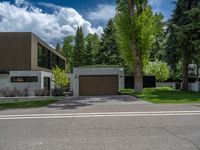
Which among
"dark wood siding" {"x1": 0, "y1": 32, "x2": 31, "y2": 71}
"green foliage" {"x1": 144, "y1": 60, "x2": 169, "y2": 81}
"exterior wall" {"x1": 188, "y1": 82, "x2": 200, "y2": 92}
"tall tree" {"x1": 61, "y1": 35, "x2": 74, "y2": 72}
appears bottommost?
"exterior wall" {"x1": 188, "y1": 82, "x2": 200, "y2": 92}

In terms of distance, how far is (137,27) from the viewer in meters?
26.1

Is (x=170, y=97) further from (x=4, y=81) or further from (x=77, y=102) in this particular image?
(x=4, y=81)

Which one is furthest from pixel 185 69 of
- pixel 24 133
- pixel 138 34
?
pixel 24 133

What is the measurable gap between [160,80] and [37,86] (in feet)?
60.5

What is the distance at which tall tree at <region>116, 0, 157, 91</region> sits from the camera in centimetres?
2612

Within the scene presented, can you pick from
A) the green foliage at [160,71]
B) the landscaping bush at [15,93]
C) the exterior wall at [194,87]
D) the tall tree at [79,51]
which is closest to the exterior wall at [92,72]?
the landscaping bush at [15,93]

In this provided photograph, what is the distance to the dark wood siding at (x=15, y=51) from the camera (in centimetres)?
3077

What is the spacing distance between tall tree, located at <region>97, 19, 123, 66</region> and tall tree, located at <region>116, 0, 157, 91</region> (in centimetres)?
A: 2018

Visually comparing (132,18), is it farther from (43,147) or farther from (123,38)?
(43,147)

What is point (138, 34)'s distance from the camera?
2641cm

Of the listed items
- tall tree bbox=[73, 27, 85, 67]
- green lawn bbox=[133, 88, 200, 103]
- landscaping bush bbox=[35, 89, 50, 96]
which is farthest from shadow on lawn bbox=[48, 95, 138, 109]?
tall tree bbox=[73, 27, 85, 67]

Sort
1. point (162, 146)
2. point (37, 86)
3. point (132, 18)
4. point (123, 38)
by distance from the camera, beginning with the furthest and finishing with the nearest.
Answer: point (37, 86)
point (123, 38)
point (132, 18)
point (162, 146)

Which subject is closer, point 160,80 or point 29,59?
point 29,59

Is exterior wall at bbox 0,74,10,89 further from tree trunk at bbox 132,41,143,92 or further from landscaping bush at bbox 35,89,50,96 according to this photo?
tree trunk at bbox 132,41,143,92
